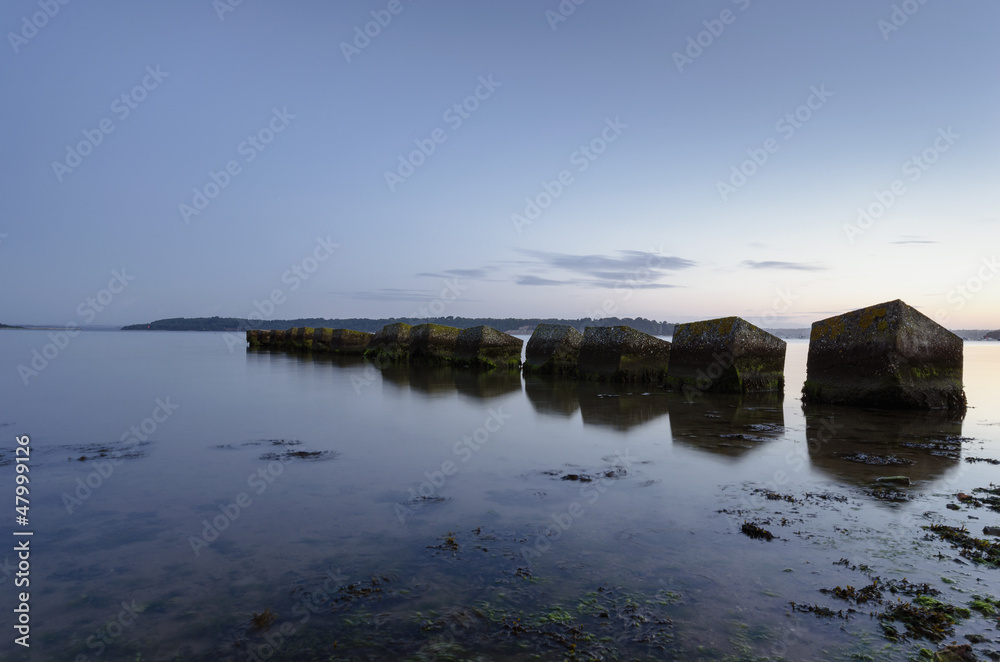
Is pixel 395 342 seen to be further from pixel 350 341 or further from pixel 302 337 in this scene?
pixel 302 337

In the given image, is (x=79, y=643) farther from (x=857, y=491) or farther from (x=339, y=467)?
(x=857, y=491)

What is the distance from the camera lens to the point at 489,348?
21.5 m

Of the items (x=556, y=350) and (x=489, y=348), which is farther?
(x=489, y=348)

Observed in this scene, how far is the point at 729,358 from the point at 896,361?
311cm

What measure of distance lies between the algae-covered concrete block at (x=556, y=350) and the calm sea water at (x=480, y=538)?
958cm

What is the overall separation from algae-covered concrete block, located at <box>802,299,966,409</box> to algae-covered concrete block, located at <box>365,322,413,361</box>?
19.2 m

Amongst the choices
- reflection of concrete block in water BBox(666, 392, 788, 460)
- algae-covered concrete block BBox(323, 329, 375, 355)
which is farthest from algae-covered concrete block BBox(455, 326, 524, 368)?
algae-covered concrete block BBox(323, 329, 375, 355)

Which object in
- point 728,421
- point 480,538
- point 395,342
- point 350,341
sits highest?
point 395,342

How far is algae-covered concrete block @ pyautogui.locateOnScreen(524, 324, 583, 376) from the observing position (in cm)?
1806

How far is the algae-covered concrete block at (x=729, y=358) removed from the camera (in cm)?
1209

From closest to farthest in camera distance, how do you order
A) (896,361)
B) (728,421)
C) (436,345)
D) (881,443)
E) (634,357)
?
(881,443)
(728,421)
(896,361)
(634,357)
(436,345)

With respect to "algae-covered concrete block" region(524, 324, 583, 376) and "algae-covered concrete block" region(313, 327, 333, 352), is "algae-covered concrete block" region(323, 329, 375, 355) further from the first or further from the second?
"algae-covered concrete block" region(524, 324, 583, 376)

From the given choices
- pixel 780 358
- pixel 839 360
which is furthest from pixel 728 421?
pixel 780 358

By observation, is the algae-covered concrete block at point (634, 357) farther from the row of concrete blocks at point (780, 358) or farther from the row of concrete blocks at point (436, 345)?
the row of concrete blocks at point (436, 345)
